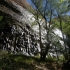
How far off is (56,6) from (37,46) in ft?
15.5

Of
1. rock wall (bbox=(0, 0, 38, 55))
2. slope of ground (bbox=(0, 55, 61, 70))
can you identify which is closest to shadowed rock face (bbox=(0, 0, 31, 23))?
rock wall (bbox=(0, 0, 38, 55))

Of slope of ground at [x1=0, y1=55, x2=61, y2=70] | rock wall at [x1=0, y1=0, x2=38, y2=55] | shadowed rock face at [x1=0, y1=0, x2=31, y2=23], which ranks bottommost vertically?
slope of ground at [x1=0, y1=55, x2=61, y2=70]

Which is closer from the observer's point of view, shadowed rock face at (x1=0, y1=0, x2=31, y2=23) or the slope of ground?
the slope of ground

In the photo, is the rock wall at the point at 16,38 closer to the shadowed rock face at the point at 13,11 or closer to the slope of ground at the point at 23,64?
the shadowed rock face at the point at 13,11

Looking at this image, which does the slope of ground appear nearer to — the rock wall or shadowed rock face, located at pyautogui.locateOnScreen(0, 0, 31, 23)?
the rock wall

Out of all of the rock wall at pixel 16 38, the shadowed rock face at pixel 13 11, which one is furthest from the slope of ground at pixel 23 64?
the shadowed rock face at pixel 13 11

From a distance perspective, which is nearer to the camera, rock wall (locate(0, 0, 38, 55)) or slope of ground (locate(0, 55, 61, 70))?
slope of ground (locate(0, 55, 61, 70))

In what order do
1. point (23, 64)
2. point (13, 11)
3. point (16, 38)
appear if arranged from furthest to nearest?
point (13, 11)
point (16, 38)
point (23, 64)

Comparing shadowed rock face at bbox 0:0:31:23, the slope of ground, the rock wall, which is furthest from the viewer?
shadowed rock face at bbox 0:0:31:23

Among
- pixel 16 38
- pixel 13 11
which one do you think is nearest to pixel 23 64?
pixel 16 38

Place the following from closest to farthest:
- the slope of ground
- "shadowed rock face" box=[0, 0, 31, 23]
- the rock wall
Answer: the slope of ground, the rock wall, "shadowed rock face" box=[0, 0, 31, 23]

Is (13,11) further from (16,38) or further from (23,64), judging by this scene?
(23,64)

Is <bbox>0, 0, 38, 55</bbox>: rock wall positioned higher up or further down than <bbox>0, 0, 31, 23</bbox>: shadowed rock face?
further down

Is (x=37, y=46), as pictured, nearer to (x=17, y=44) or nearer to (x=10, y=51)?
(x=17, y=44)
